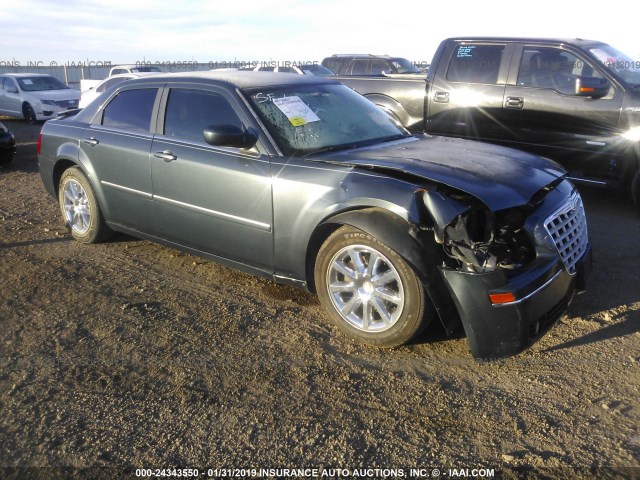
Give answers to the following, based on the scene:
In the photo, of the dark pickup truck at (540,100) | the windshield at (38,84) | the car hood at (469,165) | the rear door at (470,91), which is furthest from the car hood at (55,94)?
the car hood at (469,165)

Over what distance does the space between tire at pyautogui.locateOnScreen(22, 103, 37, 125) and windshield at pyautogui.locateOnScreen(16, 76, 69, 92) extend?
0.57 m

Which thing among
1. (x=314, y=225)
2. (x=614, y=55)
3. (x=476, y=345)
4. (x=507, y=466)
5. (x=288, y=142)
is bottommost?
(x=507, y=466)

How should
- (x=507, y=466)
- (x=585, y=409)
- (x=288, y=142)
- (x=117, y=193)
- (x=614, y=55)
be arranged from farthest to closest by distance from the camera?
(x=614, y=55) → (x=117, y=193) → (x=288, y=142) → (x=585, y=409) → (x=507, y=466)

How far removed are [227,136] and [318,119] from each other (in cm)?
79

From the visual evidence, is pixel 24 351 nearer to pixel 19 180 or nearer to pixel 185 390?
pixel 185 390

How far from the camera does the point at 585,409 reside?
3.15 m

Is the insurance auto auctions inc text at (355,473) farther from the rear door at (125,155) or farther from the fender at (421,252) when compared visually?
the rear door at (125,155)

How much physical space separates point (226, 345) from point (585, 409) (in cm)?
211

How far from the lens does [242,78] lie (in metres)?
4.90

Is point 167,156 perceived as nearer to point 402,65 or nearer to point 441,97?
point 441,97

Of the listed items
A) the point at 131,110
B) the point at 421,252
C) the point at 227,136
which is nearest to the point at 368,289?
the point at 421,252

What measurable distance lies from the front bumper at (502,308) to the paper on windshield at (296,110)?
174 centimetres

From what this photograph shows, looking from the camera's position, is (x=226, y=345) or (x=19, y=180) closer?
(x=226, y=345)

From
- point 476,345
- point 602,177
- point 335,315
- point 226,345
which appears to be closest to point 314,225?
point 335,315
